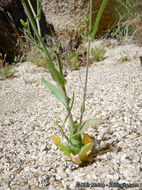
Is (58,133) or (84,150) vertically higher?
(84,150)

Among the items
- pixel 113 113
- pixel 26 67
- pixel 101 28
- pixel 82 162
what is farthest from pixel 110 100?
pixel 101 28

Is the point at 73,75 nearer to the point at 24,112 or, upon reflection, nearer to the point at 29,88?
the point at 29,88

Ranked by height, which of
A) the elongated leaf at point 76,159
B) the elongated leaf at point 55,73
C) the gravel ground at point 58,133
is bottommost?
the gravel ground at point 58,133

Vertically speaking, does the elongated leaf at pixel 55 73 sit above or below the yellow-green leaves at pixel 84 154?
above

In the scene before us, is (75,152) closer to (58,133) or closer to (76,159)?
(76,159)

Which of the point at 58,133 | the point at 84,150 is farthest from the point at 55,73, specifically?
the point at 58,133

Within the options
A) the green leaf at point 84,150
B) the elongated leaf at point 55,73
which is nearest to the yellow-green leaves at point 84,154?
the green leaf at point 84,150

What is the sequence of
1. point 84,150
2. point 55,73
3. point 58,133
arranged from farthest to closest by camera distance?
point 58,133
point 84,150
point 55,73

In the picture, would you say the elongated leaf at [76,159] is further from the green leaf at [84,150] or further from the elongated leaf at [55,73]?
the elongated leaf at [55,73]
